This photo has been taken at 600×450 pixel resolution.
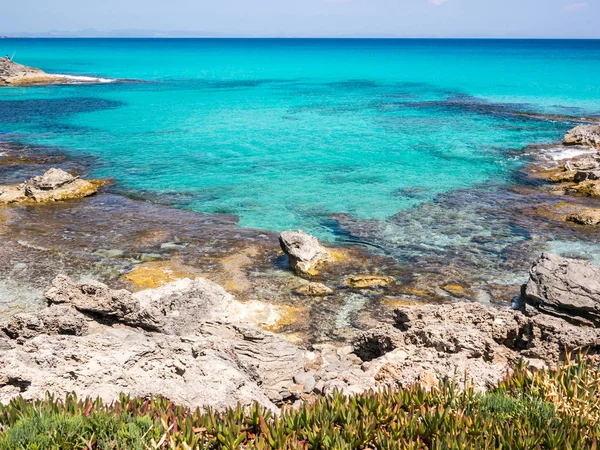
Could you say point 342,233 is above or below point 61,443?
below

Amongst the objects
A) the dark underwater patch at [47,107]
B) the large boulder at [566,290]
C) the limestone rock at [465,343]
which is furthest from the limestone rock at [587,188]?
the dark underwater patch at [47,107]

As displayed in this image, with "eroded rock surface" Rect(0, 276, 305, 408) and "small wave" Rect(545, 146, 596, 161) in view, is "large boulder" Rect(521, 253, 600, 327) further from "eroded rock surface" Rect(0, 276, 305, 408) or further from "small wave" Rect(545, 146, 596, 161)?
"small wave" Rect(545, 146, 596, 161)

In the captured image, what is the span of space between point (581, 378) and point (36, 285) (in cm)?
1625

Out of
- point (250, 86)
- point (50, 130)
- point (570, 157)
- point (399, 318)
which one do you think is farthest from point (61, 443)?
point (250, 86)

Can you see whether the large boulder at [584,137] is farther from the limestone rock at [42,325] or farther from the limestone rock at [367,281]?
the limestone rock at [42,325]

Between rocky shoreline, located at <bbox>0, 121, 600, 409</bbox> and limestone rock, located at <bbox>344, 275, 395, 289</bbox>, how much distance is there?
5cm

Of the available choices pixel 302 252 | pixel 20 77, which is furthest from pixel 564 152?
pixel 20 77

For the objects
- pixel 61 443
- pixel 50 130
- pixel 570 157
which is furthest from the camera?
pixel 50 130

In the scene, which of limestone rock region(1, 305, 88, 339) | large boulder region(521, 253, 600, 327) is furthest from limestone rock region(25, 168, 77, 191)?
large boulder region(521, 253, 600, 327)

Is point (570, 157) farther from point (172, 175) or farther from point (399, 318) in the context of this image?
point (399, 318)

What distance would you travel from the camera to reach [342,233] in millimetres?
24281

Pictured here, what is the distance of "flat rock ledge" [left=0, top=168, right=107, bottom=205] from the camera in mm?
28188

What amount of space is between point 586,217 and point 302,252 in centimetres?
1340

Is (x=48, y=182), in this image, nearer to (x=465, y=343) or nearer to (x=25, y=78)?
(x=465, y=343)
